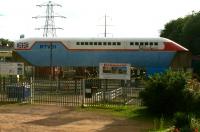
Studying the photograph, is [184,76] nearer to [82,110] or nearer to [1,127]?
[82,110]

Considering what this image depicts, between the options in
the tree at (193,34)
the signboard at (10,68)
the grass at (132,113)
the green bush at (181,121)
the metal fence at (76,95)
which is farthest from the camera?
the tree at (193,34)

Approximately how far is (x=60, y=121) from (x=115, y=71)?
8196mm

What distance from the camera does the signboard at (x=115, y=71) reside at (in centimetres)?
2678

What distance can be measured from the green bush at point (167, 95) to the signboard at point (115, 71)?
5179mm

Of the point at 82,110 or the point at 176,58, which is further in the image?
the point at 176,58

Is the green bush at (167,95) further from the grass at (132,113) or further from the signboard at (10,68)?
the signboard at (10,68)

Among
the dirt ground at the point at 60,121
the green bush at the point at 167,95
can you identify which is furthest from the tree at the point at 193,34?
the green bush at the point at 167,95

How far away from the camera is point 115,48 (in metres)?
54.1

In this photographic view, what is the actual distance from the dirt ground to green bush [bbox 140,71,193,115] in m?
1.66

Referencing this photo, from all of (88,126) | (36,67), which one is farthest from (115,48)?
(88,126)

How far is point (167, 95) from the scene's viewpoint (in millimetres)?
20875

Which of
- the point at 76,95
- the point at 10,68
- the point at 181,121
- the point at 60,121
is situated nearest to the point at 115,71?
the point at 76,95

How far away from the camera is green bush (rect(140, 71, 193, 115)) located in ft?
67.7

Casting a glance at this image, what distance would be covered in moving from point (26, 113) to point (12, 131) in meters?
5.29
